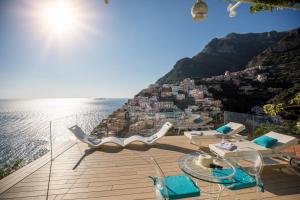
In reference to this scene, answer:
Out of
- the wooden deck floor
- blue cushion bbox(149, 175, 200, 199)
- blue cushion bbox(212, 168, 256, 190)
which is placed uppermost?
blue cushion bbox(212, 168, 256, 190)

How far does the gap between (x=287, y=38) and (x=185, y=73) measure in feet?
41.3

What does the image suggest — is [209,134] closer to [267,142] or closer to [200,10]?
[267,142]

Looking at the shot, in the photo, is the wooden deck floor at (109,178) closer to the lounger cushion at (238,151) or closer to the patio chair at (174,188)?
the lounger cushion at (238,151)

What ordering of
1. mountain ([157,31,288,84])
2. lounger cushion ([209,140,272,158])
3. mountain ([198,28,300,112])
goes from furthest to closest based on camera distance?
mountain ([157,31,288,84])
mountain ([198,28,300,112])
lounger cushion ([209,140,272,158])

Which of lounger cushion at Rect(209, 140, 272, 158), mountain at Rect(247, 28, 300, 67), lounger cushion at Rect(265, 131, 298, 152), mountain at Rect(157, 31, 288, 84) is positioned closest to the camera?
lounger cushion at Rect(209, 140, 272, 158)

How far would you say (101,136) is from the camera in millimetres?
6543

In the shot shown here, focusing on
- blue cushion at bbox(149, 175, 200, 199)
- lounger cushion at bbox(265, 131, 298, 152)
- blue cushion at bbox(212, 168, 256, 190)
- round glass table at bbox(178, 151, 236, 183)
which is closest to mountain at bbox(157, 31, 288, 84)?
lounger cushion at bbox(265, 131, 298, 152)

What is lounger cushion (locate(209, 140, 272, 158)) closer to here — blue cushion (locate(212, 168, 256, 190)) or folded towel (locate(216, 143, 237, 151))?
folded towel (locate(216, 143, 237, 151))

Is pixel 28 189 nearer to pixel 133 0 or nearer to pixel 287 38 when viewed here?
pixel 133 0

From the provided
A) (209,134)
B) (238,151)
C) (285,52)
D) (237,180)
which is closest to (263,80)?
(285,52)

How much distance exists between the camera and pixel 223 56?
1238 inches

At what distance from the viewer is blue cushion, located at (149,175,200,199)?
80.7 inches

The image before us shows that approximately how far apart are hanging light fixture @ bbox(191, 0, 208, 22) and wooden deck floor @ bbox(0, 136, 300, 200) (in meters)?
2.42

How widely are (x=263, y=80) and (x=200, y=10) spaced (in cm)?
2089
